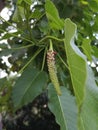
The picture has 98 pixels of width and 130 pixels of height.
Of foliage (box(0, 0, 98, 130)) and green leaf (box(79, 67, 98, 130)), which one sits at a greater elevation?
foliage (box(0, 0, 98, 130))

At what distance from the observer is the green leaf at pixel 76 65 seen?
43cm

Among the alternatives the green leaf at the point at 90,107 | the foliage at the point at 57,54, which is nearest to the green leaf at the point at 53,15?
the foliage at the point at 57,54

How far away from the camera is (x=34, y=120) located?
5.25m

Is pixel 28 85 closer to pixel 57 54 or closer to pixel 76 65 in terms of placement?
pixel 57 54

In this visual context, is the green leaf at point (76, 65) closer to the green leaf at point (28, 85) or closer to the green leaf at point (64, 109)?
the green leaf at point (64, 109)

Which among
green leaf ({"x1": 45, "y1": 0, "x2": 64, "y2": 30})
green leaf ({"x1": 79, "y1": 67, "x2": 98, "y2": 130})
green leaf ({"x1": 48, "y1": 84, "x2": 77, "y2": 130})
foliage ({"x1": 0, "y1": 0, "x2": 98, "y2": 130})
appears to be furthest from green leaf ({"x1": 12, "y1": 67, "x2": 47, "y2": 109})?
green leaf ({"x1": 79, "y1": 67, "x2": 98, "y2": 130})

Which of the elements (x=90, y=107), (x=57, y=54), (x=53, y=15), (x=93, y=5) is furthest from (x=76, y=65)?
(x=93, y=5)

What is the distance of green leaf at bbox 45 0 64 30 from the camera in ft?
2.50

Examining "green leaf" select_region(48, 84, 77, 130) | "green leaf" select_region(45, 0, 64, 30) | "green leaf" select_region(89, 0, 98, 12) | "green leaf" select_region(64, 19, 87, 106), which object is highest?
"green leaf" select_region(89, 0, 98, 12)

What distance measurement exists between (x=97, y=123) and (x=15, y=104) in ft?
2.06

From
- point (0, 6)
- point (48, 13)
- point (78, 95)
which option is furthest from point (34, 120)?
point (78, 95)

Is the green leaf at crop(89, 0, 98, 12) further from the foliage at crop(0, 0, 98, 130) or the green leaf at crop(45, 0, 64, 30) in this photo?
the green leaf at crop(45, 0, 64, 30)

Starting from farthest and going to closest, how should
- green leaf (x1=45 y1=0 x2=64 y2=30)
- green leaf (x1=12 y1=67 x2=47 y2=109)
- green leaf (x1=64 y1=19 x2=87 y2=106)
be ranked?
green leaf (x1=12 y1=67 x2=47 y2=109), green leaf (x1=45 y1=0 x2=64 y2=30), green leaf (x1=64 y1=19 x2=87 y2=106)

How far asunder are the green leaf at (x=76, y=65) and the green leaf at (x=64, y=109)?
307 mm
